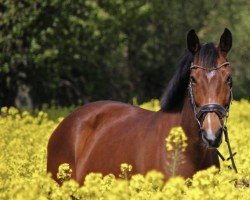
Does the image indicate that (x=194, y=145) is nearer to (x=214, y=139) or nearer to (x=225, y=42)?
(x=214, y=139)

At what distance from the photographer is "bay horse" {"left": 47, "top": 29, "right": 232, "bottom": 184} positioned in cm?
757

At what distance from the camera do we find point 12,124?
639 inches

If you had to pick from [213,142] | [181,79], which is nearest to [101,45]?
[181,79]

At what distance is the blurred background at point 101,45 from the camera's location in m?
26.6

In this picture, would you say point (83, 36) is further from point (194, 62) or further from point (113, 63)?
point (194, 62)

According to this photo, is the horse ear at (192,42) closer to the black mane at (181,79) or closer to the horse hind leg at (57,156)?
the black mane at (181,79)

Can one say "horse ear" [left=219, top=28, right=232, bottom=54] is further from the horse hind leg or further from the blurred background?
the blurred background

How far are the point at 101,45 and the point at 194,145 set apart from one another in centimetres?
2658

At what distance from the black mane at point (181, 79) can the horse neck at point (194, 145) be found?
0.66 ft

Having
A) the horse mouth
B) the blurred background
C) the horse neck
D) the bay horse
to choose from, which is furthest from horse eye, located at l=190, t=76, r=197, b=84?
the blurred background

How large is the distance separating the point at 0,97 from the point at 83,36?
3101 mm

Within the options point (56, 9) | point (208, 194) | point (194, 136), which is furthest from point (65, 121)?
point (56, 9)

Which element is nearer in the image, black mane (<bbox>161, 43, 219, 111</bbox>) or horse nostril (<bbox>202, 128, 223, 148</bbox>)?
horse nostril (<bbox>202, 128, 223, 148</bbox>)

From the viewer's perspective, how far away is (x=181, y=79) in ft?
26.4
